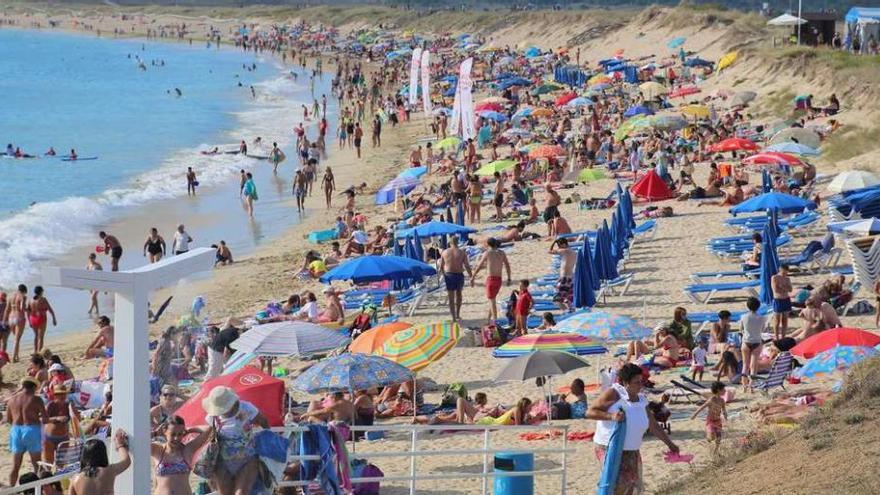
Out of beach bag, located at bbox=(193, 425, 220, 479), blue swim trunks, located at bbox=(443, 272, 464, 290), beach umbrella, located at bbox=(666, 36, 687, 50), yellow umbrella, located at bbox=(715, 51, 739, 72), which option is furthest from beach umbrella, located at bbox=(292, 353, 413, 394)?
beach umbrella, located at bbox=(666, 36, 687, 50)

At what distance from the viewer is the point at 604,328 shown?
497 inches

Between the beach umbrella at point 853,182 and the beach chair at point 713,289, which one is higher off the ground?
the beach umbrella at point 853,182

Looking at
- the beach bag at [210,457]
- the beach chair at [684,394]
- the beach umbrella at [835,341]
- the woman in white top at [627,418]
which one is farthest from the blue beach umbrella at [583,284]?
the beach bag at [210,457]

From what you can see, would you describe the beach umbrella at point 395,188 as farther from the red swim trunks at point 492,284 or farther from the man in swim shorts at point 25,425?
the man in swim shorts at point 25,425

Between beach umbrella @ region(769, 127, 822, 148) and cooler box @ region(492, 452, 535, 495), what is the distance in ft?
57.7

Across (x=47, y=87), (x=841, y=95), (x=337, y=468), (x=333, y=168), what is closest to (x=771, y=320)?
(x=337, y=468)

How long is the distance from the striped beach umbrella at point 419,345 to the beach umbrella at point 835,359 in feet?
10.6

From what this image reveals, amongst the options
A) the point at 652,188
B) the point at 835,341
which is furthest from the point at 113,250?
the point at 835,341

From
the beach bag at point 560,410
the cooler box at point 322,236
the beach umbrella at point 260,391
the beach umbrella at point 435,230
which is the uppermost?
the beach umbrella at point 260,391

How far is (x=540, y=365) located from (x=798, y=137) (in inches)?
623

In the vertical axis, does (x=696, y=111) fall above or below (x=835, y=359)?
above

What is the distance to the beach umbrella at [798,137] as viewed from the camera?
2550 cm

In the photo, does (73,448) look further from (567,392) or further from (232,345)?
(567,392)

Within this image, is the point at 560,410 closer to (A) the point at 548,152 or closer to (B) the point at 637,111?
(A) the point at 548,152
